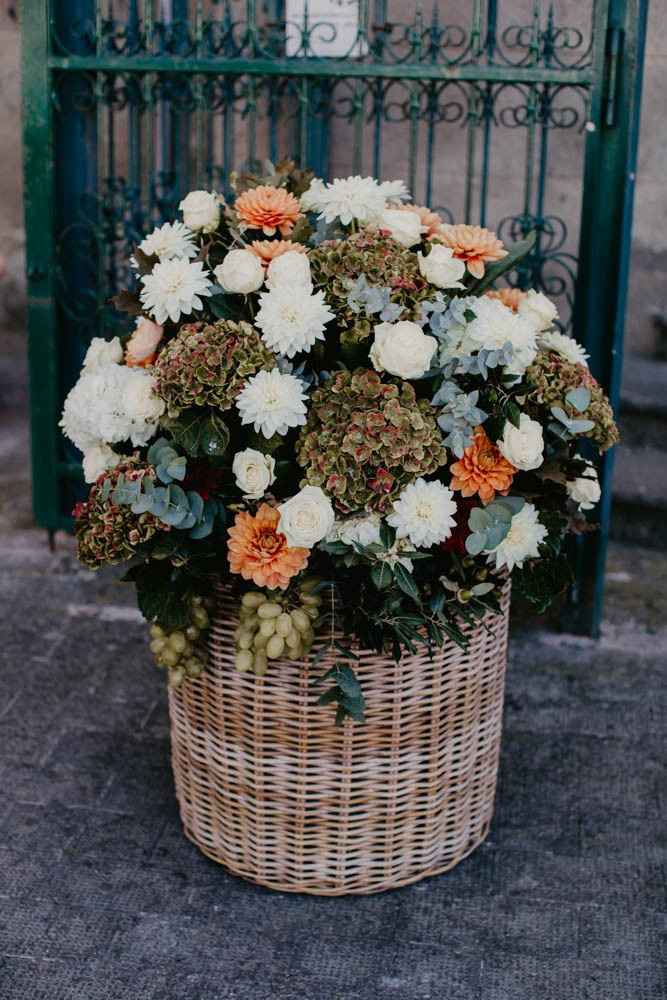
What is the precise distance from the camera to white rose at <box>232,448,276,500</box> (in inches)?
92.6

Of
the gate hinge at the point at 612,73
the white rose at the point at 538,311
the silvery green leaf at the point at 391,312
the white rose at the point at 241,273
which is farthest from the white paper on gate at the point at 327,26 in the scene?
the silvery green leaf at the point at 391,312

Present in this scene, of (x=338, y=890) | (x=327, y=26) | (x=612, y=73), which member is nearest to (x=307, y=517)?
(x=338, y=890)

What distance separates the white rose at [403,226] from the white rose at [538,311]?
290mm

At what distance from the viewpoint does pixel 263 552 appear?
2.36 meters

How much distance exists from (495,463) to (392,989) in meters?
1.06

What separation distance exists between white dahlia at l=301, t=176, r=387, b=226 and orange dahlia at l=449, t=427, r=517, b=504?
0.53 metres

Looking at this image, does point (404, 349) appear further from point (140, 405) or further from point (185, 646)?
point (185, 646)

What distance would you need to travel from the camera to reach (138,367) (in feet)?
8.39

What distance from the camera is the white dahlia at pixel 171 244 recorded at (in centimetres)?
251

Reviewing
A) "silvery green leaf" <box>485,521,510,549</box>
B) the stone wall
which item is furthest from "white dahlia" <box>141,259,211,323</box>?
the stone wall

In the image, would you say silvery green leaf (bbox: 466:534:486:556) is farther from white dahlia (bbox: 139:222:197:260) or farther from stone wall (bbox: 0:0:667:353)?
stone wall (bbox: 0:0:667:353)

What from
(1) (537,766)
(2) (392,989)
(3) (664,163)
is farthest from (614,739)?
(3) (664,163)

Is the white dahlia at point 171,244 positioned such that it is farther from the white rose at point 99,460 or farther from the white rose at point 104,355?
the white rose at point 99,460

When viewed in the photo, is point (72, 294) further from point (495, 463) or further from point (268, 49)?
point (495, 463)
